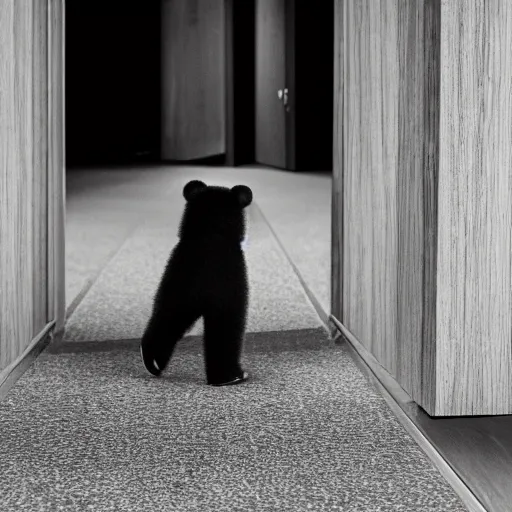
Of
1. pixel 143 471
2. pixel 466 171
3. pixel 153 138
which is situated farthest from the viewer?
pixel 153 138

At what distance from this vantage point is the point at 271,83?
10.3 m

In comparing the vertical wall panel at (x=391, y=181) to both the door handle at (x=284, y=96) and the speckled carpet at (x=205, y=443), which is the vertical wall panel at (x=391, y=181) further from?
the door handle at (x=284, y=96)

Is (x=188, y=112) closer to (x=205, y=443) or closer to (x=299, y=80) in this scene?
(x=299, y=80)

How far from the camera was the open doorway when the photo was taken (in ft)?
22.1

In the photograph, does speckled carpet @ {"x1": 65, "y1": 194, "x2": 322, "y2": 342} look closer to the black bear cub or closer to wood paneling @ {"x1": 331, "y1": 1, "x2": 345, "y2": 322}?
wood paneling @ {"x1": 331, "y1": 1, "x2": 345, "y2": 322}

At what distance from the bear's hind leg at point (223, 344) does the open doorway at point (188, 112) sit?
271cm

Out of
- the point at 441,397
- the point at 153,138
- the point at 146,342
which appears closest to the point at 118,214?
the point at 146,342

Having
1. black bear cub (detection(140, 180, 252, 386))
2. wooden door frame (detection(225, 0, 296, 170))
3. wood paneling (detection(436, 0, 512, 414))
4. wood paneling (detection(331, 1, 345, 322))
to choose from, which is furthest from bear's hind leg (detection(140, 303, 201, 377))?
wooden door frame (detection(225, 0, 296, 170))

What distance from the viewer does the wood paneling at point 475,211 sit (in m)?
1.89

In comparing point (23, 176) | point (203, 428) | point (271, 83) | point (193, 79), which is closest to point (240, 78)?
point (271, 83)

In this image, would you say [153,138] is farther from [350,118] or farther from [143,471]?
[143,471]

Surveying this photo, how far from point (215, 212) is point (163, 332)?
0.34 meters

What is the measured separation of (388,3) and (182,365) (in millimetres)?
1151

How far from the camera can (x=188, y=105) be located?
448 inches
